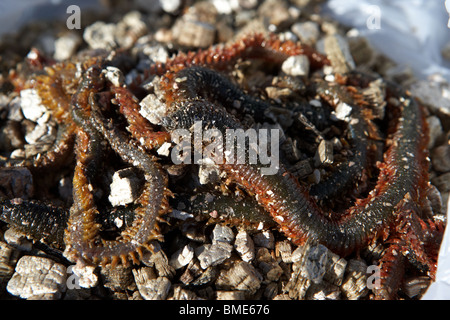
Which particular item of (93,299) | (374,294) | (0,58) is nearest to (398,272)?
(374,294)

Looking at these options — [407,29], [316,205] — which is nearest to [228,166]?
[316,205]

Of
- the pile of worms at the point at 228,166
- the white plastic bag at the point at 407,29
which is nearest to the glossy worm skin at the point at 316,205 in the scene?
the pile of worms at the point at 228,166

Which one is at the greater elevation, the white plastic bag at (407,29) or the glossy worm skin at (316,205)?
the white plastic bag at (407,29)

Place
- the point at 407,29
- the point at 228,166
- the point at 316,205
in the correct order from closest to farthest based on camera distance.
Answer: the point at 228,166 → the point at 316,205 → the point at 407,29

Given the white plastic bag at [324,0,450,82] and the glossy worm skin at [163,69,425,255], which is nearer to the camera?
the glossy worm skin at [163,69,425,255]

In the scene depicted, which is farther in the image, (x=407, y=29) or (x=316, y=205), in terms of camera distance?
(x=407, y=29)

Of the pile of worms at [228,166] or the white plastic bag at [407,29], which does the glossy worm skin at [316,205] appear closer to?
the pile of worms at [228,166]

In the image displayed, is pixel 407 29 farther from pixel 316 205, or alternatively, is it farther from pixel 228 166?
pixel 228 166

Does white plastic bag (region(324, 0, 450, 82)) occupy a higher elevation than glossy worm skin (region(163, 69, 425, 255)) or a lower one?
higher

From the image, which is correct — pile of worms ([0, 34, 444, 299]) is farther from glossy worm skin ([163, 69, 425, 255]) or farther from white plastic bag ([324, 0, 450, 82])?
white plastic bag ([324, 0, 450, 82])

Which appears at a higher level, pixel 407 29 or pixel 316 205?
pixel 407 29

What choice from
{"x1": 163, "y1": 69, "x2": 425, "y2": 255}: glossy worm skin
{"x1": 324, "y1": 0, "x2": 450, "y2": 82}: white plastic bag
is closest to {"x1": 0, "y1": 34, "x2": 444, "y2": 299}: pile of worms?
{"x1": 163, "y1": 69, "x2": 425, "y2": 255}: glossy worm skin
